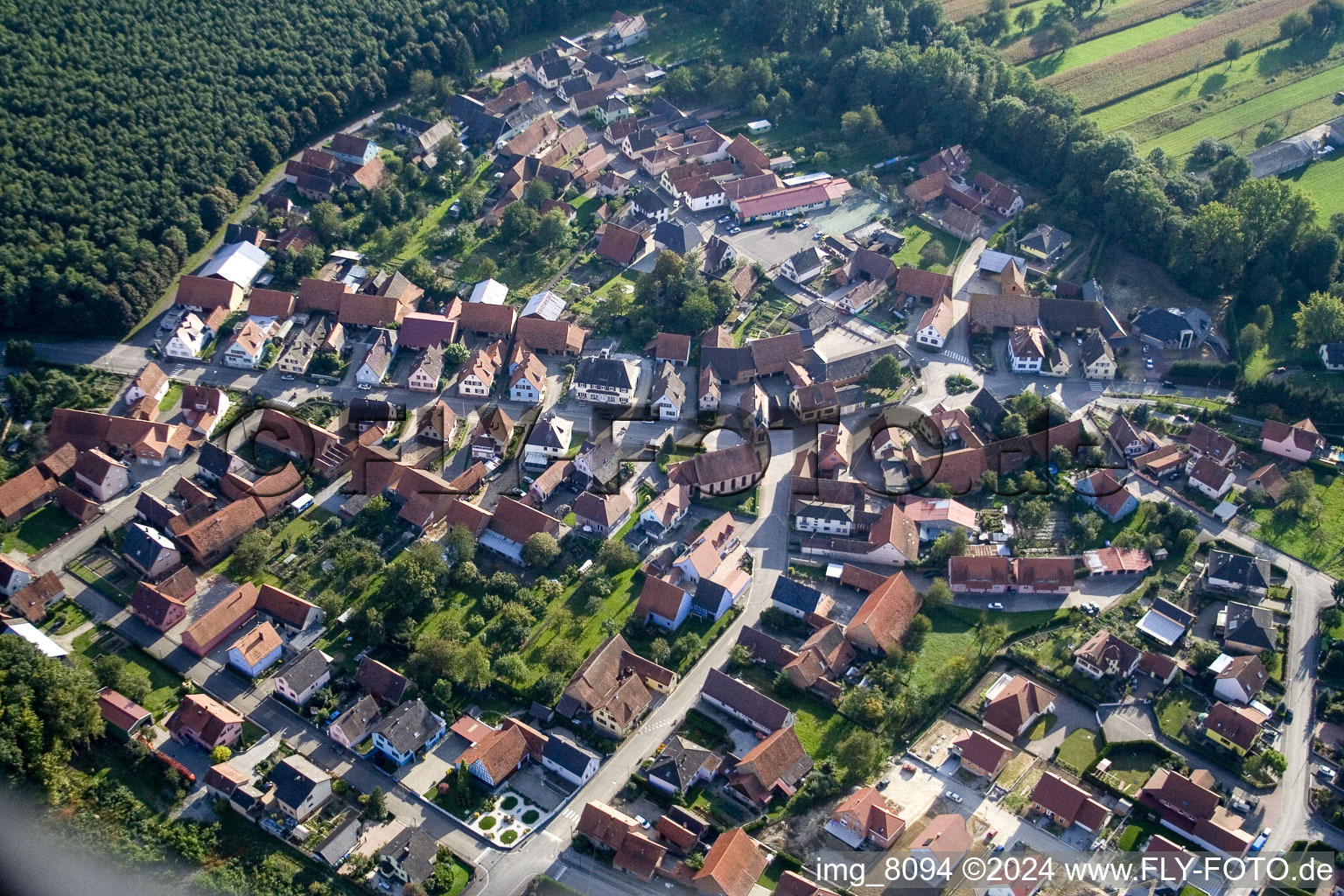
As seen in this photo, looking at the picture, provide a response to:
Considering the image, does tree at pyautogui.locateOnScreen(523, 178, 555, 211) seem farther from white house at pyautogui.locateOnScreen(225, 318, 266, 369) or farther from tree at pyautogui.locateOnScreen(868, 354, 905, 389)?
tree at pyautogui.locateOnScreen(868, 354, 905, 389)

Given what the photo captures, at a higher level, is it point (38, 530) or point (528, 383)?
point (528, 383)

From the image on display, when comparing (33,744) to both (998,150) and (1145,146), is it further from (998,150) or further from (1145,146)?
(1145,146)

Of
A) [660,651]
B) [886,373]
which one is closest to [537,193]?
[886,373]

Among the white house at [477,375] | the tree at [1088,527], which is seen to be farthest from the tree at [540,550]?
the tree at [1088,527]

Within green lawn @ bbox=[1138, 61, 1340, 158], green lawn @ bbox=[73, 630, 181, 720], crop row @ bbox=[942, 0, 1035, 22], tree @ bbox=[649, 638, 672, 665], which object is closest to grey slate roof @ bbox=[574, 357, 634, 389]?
tree @ bbox=[649, 638, 672, 665]

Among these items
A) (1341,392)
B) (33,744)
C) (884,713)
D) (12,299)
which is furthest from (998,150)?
(33,744)

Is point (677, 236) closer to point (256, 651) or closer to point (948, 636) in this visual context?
point (948, 636)
